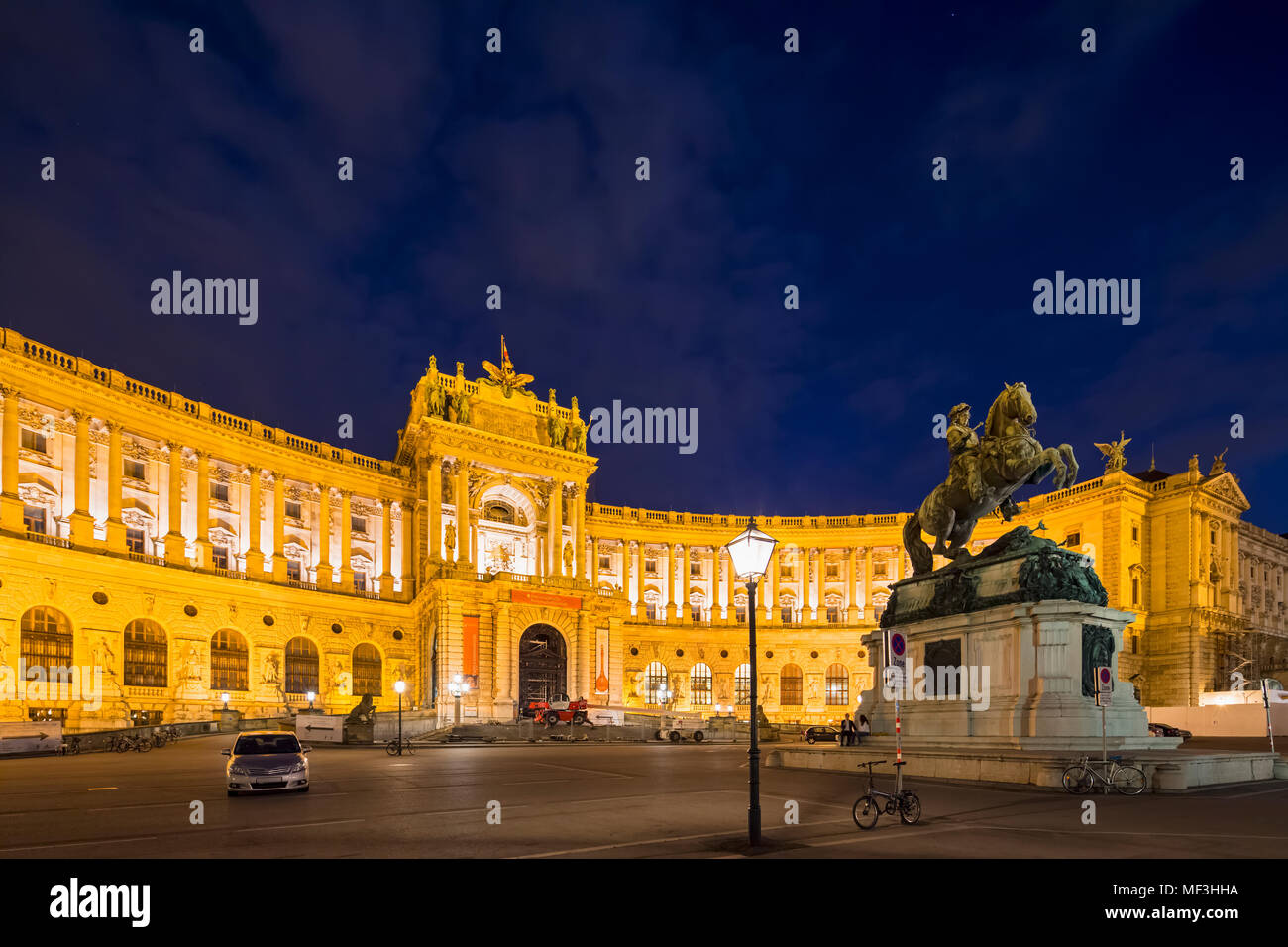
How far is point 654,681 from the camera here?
7744cm

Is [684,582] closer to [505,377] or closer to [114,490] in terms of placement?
[505,377]

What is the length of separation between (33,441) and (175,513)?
8.97 meters

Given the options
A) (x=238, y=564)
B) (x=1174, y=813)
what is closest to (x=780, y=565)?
(x=238, y=564)

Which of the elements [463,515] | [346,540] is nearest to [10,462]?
[346,540]

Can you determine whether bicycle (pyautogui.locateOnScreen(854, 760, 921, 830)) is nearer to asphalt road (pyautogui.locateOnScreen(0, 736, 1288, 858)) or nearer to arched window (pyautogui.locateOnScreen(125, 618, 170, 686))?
asphalt road (pyautogui.locateOnScreen(0, 736, 1288, 858))

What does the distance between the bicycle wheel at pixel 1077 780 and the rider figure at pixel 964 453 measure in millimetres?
7622

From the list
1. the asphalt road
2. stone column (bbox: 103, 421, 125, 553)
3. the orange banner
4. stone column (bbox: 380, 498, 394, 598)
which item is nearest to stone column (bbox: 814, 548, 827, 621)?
the orange banner

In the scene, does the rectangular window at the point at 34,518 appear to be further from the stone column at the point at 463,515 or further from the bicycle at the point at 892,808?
the bicycle at the point at 892,808

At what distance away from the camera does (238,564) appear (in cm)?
5741

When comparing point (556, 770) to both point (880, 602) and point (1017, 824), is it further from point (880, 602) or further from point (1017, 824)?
point (880, 602)

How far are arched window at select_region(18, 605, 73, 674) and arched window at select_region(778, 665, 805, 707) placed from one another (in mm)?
54403

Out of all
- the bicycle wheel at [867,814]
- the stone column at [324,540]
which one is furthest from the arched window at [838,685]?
the bicycle wheel at [867,814]
